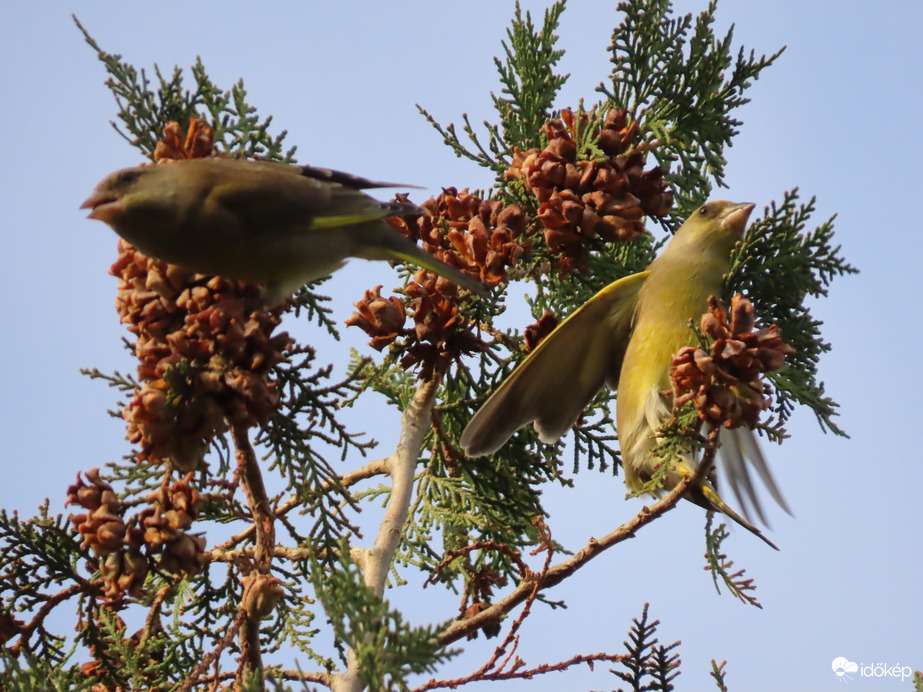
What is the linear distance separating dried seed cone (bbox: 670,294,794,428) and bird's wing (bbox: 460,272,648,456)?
89 centimetres

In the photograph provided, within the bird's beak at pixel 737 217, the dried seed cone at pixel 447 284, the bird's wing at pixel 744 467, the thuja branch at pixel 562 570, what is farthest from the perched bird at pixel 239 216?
the bird's wing at pixel 744 467

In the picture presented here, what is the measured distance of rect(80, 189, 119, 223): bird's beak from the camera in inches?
99.6

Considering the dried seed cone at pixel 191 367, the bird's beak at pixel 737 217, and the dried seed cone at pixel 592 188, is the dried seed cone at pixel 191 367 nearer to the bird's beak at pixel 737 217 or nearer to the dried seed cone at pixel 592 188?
the dried seed cone at pixel 592 188

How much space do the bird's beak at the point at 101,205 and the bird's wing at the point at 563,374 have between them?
1.48 metres

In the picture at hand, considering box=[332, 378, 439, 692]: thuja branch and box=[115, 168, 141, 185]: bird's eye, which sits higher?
box=[115, 168, 141, 185]: bird's eye

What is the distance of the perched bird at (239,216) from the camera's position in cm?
247

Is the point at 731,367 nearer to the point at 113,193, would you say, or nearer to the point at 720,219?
the point at 720,219

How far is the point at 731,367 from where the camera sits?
2500 mm

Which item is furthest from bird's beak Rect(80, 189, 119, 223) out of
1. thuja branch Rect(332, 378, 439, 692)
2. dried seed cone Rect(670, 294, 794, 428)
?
dried seed cone Rect(670, 294, 794, 428)

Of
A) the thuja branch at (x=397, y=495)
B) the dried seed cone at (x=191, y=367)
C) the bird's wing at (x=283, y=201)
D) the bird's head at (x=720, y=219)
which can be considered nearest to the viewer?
the dried seed cone at (x=191, y=367)

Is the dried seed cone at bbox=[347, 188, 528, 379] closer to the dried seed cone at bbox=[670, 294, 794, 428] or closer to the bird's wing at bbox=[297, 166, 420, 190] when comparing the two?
the bird's wing at bbox=[297, 166, 420, 190]

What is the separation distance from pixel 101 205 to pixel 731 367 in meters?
1.79

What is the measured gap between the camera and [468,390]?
3.66 m

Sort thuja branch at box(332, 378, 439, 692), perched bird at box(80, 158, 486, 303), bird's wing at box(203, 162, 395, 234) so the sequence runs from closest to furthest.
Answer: perched bird at box(80, 158, 486, 303) → bird's wing at box(203, 162, 395, 234) → thuja branch at box(332, 378, 439, 692)
